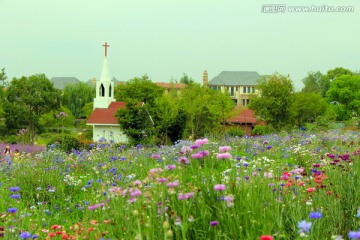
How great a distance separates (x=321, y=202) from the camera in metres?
5.11

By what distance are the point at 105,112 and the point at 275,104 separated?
1716 centimetres

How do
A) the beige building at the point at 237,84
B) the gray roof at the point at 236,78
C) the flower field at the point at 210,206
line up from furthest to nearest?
1. the gray roof at the point at 236,78
2. the beige building at the point at 237,84
3. the flower field at the point at 210,206

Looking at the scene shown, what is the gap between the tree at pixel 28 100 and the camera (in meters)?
45.6

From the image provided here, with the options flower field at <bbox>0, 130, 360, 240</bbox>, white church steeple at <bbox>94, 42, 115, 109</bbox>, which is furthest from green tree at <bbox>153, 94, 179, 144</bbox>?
flower field at <bbox>0, 130, 360, 240</bbox>

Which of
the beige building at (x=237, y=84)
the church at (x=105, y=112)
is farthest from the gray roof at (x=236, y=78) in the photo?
the church at (x=105, y=112)

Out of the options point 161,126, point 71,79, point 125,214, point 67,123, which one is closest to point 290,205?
point 125,214

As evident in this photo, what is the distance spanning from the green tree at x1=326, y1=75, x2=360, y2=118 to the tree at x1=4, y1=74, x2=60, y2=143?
37.4m

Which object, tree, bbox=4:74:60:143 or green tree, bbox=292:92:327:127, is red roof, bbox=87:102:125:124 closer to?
tree, bbox=4:74:60:143

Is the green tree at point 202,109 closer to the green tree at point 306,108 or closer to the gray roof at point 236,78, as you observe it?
the green tree at point 306,108

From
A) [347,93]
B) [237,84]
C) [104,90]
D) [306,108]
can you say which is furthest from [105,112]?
[237,84]

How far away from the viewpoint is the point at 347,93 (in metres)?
60.9

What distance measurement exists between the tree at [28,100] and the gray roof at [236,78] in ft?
210

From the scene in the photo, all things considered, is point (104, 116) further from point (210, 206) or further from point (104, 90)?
point (210, 206)

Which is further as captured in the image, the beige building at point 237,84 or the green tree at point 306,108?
the beige building at point 237,84
